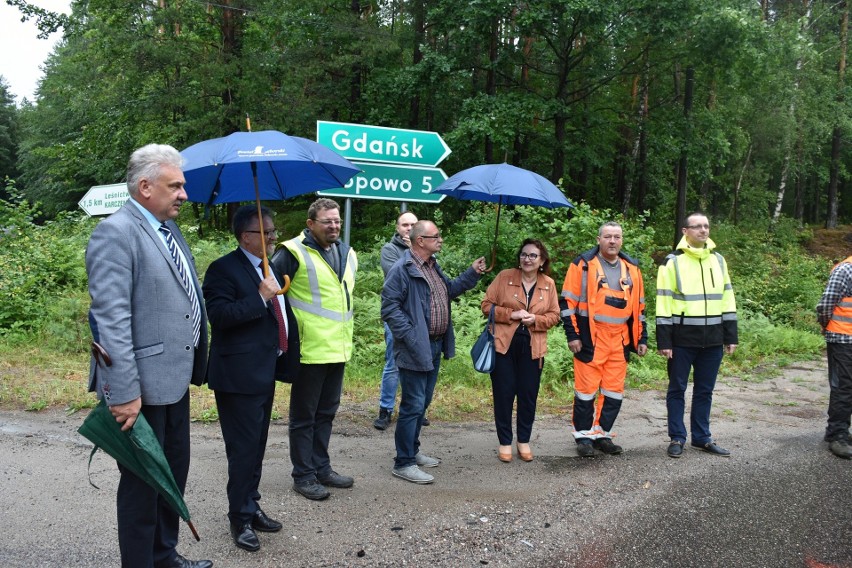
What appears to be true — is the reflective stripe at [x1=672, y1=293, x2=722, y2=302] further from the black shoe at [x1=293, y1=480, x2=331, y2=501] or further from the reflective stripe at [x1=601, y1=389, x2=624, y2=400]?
the black shoe at [x1=293, y1=480, x2=331, y2=501]

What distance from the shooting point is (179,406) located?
311 centimetres

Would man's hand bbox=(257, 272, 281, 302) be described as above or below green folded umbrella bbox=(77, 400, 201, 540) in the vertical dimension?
above

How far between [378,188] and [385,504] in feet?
13.8

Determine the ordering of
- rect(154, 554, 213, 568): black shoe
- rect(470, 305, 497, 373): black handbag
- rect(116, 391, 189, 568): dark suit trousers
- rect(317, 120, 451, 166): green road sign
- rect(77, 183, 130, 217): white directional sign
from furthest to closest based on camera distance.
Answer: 1. rect(77, 183, 130, 217): white directional sign
2. rect(317, 120, 451, 166): green road sign
3. rect(470, 305, 497, 373): black handbag
4. rect(154, 554, 213, 568): black shoe
5. rect(116, 391, 189, 568): dark suit trousers

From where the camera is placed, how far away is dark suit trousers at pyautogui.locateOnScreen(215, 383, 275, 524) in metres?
3.71

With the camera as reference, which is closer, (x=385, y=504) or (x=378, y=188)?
(x=385, y=504)

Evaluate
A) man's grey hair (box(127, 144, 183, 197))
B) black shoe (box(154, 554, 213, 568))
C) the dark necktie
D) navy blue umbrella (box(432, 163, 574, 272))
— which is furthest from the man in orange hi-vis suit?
man's grey hair (box(127, 144, 183, 197))

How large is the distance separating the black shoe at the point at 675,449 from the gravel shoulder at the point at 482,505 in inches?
3.2

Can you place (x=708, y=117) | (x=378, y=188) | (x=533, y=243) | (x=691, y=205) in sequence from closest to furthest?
1. (x=533, y=243)
2. (x=378, y=188)
3. (x=708, y=117)
4. (x=691, y=205)

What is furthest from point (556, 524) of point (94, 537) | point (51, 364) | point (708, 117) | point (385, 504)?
point (708, 117)

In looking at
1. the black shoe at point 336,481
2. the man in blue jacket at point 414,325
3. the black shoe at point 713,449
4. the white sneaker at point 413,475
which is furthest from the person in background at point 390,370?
the black shoe at point 713,449

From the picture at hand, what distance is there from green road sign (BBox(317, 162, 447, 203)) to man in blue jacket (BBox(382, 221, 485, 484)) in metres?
2.68

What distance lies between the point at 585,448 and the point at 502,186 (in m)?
2.38

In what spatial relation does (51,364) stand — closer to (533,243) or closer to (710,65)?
(533,243)
